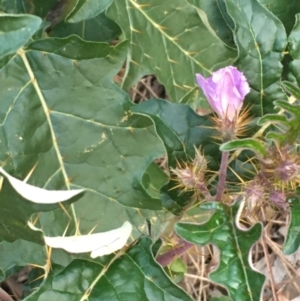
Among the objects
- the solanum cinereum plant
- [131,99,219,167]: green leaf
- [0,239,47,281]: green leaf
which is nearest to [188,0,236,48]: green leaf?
the solanum cinereum plant

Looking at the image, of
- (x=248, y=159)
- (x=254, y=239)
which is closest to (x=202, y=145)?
(x=248, y=159)

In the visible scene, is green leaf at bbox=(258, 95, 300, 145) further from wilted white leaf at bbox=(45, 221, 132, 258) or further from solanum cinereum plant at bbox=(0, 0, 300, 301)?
wilted white leaf at bbox=(45, 221, 132, 258)

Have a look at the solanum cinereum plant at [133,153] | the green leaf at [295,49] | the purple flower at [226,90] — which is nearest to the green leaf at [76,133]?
the solanum cinereum plant at [133,153]

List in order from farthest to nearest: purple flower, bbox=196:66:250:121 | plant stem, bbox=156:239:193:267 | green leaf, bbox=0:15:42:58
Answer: plant stem, bbox=156:239:193:267
purple flower, bbox=196:66:250:121
green leaf, bbox=0:15:42:58

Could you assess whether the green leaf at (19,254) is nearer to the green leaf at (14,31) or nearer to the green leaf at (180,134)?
the green leaf at (180,134)

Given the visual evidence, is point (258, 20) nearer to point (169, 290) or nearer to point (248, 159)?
point (248, 159)

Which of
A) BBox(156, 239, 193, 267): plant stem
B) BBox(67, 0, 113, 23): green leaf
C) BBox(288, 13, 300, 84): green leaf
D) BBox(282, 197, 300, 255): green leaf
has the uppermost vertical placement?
BBox(67, 0, 113, 23): green leaf

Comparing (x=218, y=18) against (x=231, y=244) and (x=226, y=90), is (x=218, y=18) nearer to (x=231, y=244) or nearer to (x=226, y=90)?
(x=226, y=90)
